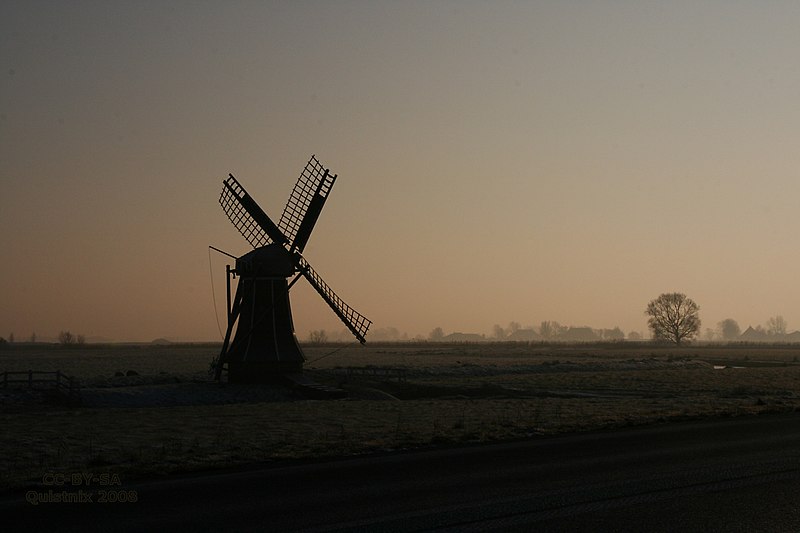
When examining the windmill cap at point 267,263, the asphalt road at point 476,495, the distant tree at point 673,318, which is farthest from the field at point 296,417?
the distant tree at point 673,318

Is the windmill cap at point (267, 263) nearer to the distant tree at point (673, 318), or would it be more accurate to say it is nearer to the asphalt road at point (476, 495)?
the asphalt road at point (476, 495)

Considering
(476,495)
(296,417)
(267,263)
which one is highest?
(267,263)

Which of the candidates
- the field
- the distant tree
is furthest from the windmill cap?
the distant tree

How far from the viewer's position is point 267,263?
45062mm

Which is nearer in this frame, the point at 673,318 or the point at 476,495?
the point at 476,495

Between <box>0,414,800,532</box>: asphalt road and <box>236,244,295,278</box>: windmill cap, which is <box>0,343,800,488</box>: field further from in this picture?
<box>236,244,295,278</box>: windmill cap

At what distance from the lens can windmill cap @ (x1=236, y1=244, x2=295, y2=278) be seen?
44.9m

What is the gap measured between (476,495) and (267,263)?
110 feet

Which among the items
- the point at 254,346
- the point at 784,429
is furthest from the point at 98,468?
the point at 254,346

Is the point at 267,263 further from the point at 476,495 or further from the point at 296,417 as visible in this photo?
the point at 476,495

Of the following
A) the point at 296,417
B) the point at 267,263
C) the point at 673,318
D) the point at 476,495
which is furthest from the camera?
the point at 673,318

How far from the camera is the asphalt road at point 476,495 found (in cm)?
1102

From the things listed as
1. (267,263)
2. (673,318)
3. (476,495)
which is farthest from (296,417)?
(673,318)

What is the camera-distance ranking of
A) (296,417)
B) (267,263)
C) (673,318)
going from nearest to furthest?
(296,417) → (267,263) → (673,318)
